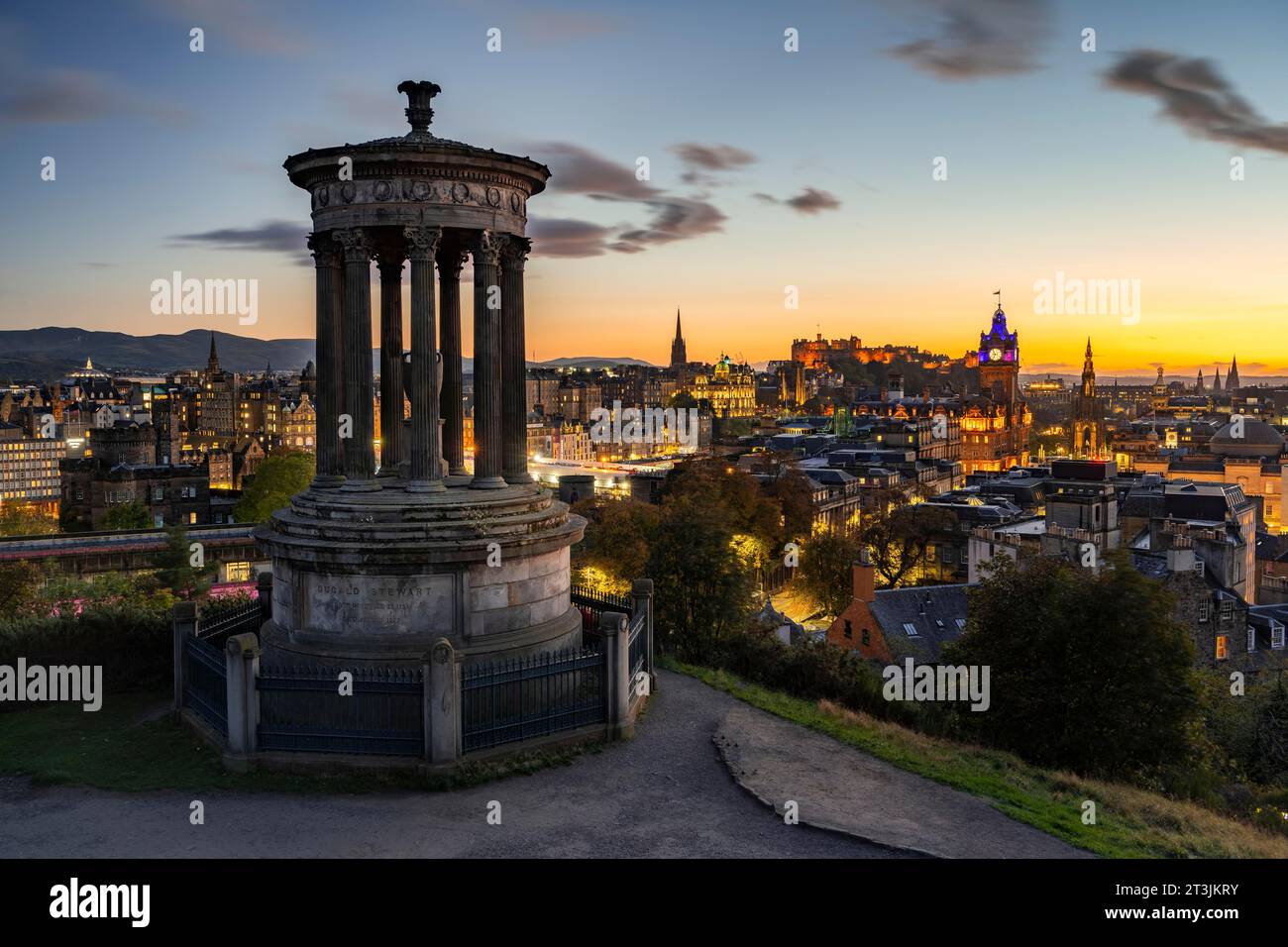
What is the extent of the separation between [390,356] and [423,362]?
4.40 m

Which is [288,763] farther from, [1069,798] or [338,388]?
[1069,798]

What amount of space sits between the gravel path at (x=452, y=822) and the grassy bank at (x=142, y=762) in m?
0.31

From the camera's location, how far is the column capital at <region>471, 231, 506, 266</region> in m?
21.4

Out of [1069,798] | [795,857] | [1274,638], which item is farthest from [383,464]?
[1274,638]

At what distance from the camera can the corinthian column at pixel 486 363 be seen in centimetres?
2142

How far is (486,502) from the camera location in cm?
2044

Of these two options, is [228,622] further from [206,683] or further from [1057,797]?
[1057,797]

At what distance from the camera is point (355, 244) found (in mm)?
21016

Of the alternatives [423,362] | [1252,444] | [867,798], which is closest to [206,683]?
[423,362]

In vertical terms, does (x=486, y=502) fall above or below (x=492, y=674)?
above

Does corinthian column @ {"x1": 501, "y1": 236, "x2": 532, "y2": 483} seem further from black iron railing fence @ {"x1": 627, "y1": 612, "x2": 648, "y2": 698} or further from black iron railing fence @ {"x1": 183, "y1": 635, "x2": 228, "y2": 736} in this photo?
black iron railing fence @ {"x1": 183, "y1": 635, "x2": 228, "y2": 736}

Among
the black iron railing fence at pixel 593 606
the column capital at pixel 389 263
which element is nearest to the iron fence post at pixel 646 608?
the black iron railing fence at pixel 593 606

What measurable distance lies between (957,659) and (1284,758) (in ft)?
36.4

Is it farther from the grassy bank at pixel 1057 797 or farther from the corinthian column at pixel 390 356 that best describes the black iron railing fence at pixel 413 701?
the corinthian column at pixel 390 356
